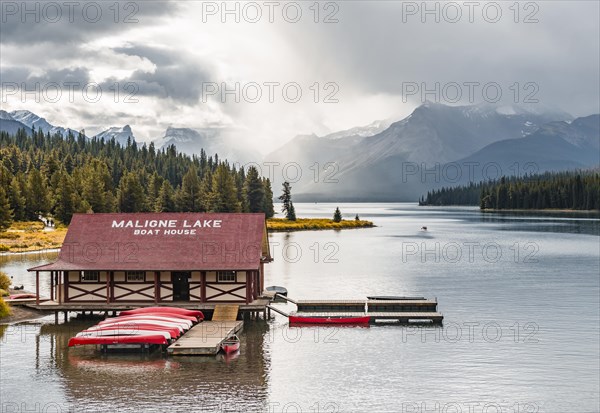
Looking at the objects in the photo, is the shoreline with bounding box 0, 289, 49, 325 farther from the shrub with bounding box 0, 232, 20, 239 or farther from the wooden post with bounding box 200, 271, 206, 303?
the shrub with bounding box 0, 232, 20, 239

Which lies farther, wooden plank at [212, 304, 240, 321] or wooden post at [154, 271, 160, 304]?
wooden post at [154, 271, 160, 304]

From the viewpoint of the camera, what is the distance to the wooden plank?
49938 mm

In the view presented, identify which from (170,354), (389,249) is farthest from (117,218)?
(389,249)

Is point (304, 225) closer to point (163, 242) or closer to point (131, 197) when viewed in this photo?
point (131, 197)

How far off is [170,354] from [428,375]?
14557 mm

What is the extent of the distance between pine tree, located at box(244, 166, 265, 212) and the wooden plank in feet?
413

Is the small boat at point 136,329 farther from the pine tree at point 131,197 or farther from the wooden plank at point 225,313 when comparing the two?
the pine tree at point 131,197

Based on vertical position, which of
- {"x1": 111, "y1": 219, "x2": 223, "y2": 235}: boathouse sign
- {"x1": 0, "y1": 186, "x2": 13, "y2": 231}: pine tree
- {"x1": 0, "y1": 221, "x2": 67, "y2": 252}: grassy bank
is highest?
{"x1": 0, "y1": 186, "x2": 13, "y2": 231}: pine tree

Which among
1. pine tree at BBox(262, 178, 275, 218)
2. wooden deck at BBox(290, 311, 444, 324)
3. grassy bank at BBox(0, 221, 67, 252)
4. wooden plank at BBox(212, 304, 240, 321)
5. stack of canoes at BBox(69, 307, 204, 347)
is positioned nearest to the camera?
stack of canoes at BBox(69, 307, 204, 347)

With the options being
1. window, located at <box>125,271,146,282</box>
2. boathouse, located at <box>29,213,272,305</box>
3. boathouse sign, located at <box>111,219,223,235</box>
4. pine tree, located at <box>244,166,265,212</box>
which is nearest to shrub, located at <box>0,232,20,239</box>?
pine tree, located at <box>244,166,265,212</box>

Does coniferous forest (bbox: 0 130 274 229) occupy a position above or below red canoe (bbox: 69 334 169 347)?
above

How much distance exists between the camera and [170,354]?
4172 cm

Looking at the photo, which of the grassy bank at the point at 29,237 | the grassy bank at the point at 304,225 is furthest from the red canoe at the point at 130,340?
the grassy bank at the point at 304,225

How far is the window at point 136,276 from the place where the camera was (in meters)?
53.0
